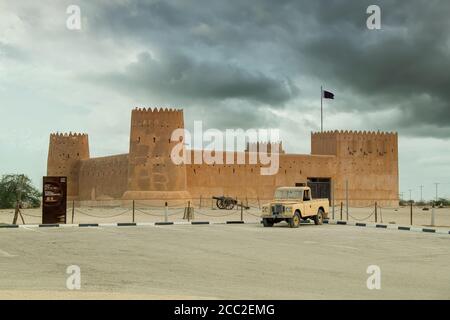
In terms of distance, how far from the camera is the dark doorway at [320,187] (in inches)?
1800

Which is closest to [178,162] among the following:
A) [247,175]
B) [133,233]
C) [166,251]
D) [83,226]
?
[247,175]

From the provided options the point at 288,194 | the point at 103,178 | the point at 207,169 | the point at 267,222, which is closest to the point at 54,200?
the point at 267,222

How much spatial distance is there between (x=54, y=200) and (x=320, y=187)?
982 inches

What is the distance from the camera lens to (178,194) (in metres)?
38.6

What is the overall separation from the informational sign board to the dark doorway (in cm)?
2385

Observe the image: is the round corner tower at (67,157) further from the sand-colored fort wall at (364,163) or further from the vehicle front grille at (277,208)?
the vehicle front grille at (277,208)

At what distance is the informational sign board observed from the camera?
2492 cm

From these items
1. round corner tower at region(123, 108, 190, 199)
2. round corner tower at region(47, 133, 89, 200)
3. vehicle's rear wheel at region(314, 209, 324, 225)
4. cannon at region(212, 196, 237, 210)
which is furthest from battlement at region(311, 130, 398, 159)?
vehicle's rear wheel at region(314, 209, 324, 225)

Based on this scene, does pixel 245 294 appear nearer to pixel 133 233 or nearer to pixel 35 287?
pixel 35 287

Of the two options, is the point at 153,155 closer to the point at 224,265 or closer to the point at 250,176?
the point at 250,176

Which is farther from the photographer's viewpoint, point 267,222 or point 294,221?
point 267,222

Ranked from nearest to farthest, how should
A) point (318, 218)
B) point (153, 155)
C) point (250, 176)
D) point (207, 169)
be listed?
point (318, 218), point (153, 155), point (207, 169), point (250, 176)

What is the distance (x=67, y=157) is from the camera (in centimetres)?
4866

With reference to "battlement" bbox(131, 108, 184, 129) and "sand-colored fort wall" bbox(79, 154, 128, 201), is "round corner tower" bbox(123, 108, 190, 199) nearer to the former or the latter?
"battlement" bbox(131, 108, 184, 129)
